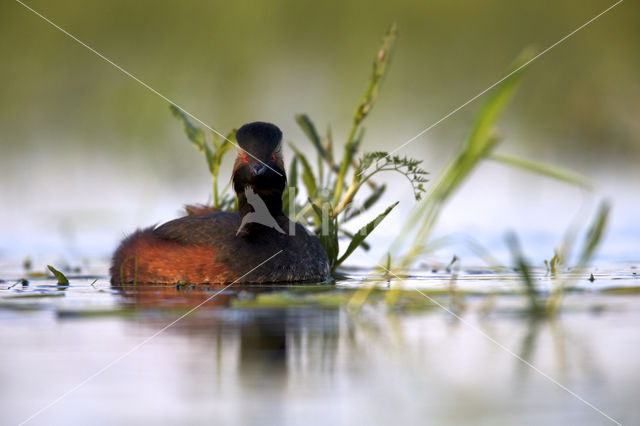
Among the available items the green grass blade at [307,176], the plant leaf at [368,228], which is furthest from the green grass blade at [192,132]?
the plant leaf at [368,228]

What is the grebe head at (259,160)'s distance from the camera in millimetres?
7125

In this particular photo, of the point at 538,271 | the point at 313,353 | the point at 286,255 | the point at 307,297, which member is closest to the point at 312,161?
the point at 286,255

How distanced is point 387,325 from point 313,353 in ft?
2.71

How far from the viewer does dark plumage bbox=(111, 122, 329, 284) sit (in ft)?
23.0

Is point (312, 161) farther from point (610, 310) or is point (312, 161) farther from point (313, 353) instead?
point (313, 353)

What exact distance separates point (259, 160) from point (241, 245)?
2.42 feet

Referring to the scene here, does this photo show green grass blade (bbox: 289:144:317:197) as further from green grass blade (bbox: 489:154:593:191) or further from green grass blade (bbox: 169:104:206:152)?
green grass blade (bbox: 489:154:593:191)

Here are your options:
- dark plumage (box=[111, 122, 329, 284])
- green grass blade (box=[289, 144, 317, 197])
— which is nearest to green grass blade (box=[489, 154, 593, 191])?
dark plumage (box=[111, 122, 329, 284])

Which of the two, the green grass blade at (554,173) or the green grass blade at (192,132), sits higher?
the green grass blade at (192,132)

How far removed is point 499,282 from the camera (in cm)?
622

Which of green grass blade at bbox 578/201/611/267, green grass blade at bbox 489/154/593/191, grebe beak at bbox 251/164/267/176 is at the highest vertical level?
grebe beak at bbox 251/164/267/176

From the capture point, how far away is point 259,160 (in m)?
7.07

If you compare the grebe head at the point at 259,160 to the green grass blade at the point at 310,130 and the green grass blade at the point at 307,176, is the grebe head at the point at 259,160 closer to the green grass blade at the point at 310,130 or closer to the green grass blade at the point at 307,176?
the green grass blade at the point at 307,176

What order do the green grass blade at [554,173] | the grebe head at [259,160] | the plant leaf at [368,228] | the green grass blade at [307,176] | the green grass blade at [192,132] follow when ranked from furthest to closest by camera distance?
the green grass blade at [307,176], the green grass blade at [192,132], the grebe head at [259,160], the plant leaf at [368,228], the green grass blade at [554,173]
